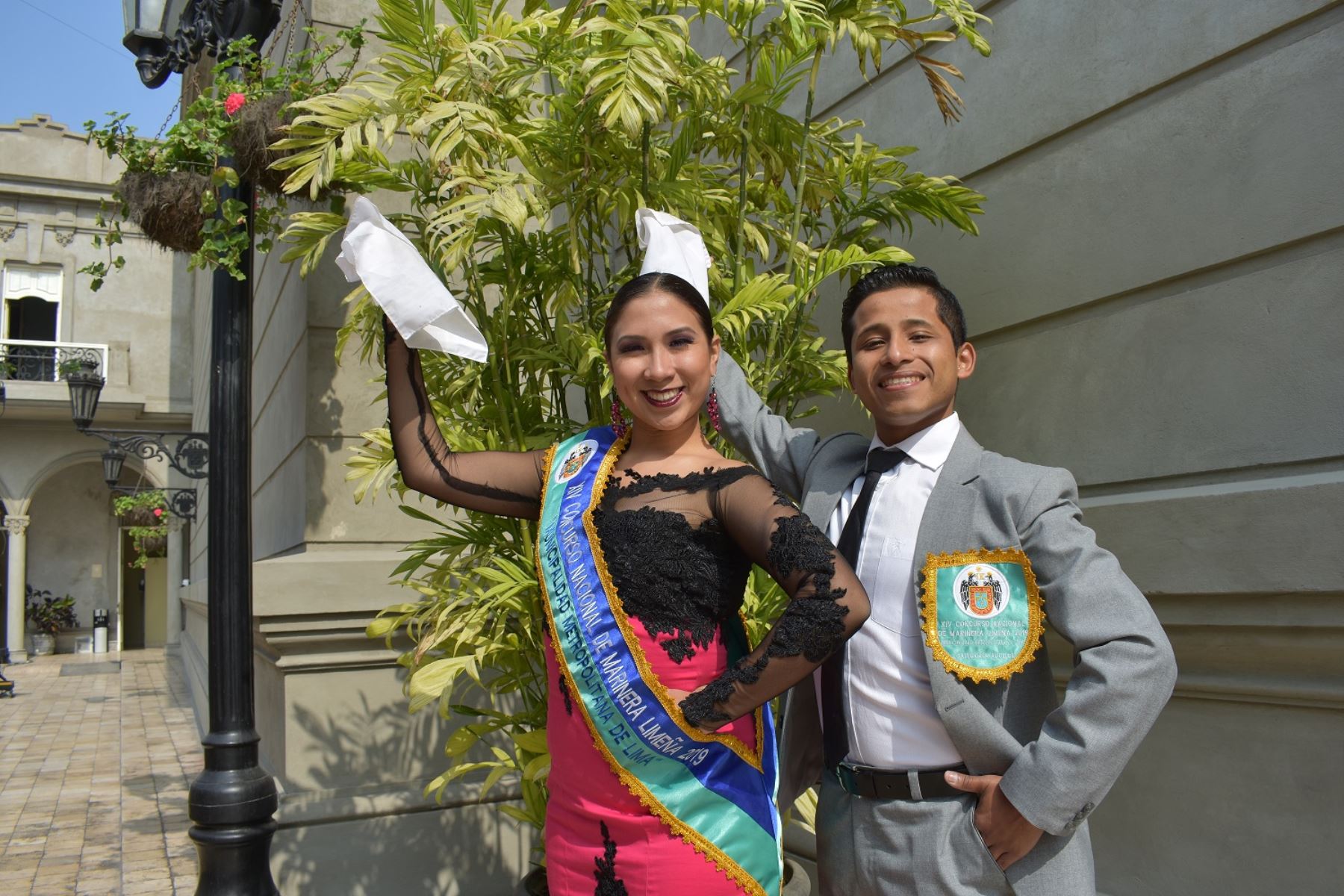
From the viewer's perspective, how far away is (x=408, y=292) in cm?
187

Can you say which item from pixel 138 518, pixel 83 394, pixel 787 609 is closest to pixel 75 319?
pixel 138 518

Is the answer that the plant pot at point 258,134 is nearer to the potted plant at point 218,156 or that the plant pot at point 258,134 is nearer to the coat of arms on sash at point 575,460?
the potted plant at point 218,156

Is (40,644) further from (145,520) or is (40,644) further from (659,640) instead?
(659,640)

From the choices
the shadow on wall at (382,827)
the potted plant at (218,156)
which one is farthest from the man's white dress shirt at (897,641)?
the shadow on wall at (382,827)

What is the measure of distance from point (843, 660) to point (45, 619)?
27.4 metres

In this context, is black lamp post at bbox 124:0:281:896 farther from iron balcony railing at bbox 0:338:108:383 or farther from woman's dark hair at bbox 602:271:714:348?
iron balcony railing at bbox 0:338:108:383

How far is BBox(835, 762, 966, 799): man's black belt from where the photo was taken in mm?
1610

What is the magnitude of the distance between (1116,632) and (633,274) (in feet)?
6.08

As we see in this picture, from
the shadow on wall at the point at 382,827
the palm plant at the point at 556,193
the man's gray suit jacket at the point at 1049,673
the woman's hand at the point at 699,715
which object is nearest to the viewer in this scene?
the man's gray suit jacket at the point at 1049,673

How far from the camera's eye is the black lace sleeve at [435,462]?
6.55ft

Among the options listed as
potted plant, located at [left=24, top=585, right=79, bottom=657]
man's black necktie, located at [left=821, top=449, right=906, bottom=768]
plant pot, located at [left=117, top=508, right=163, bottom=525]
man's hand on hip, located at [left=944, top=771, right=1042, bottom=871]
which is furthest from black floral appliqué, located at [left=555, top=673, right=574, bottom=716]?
potted plant, located at [left=24, top=585, right=79, bottom=657]
